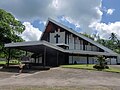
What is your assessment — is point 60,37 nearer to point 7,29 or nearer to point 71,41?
point 71,41

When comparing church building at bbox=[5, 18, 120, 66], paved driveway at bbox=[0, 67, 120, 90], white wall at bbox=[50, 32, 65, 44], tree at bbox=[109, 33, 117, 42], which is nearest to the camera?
paved driveway at bbox=[0, 67, 120, 90]

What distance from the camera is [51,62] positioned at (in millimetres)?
43812

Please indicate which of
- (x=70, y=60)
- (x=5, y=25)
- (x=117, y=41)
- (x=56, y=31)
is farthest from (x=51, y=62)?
(x=117, y=41)

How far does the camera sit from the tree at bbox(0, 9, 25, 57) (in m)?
43.7

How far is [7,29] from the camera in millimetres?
43719

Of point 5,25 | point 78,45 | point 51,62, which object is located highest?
point 5,25

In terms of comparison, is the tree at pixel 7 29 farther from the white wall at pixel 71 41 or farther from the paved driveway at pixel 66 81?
the paved driveway at pixel 66 81

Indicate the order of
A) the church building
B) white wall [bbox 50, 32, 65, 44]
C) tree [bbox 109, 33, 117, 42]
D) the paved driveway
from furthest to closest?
tree [bbox 109, 33, 117, 42]
white wall [bbox 50, 32, 65, 44]
the church building
the paved driveway

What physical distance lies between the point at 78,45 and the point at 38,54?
863 centimetres

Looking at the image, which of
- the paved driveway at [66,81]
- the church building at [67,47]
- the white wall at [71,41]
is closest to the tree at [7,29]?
the church building at [67,47]

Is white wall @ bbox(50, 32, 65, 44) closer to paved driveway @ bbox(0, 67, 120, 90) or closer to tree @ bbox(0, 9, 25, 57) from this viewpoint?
tree @ bbox(0, 9, 25, 57)

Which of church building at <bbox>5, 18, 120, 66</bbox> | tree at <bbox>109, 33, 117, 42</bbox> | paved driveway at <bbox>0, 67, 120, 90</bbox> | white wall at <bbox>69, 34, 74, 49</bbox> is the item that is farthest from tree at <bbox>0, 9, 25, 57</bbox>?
tree at <bbox>109, 33, 117, 42</bbox>

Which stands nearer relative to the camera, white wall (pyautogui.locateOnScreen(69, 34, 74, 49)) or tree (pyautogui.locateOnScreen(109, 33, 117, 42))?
white wall (pyautogui.locateOnScreen(69, 34, 74, 49))

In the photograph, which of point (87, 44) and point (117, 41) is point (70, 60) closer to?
point (87, 44)
